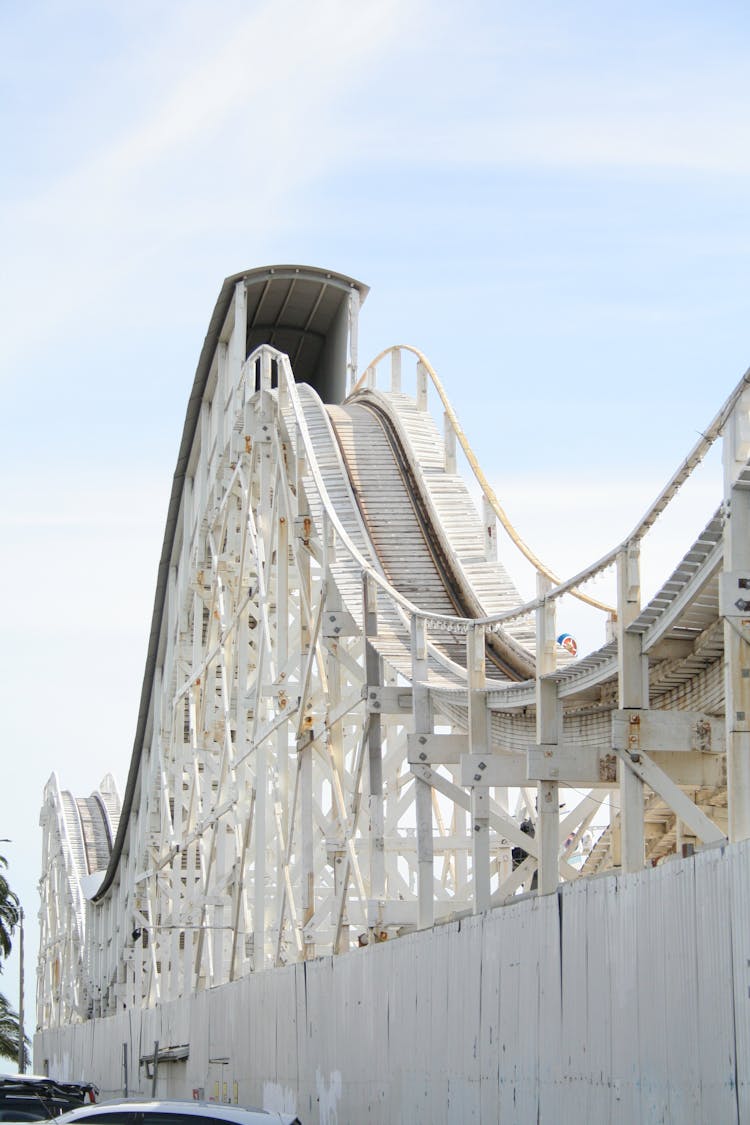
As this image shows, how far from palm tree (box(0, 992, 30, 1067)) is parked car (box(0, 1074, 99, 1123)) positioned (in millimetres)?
41383

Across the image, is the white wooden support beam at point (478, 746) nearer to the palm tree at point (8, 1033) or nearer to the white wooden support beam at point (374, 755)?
the white wooden support beam at point (374, 755)

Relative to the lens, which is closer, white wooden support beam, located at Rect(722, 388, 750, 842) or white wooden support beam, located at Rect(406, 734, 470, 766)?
white wooden support beam, located at Rect(722, 388, 750, 842)

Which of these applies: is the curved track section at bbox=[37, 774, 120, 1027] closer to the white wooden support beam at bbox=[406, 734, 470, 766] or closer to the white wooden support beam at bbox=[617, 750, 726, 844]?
the white wooden support beam at bbox=[406, 734, 470, 766]

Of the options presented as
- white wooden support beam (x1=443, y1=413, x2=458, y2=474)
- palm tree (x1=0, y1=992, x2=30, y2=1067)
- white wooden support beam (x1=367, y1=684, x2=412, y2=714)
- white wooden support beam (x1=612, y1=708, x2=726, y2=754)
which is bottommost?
palm tree (x1=0, y1=992, x2=30, y2=1067)

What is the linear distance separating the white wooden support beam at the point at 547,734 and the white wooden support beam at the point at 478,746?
112 centimetres

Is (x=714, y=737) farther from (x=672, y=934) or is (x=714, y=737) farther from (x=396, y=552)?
(x=396, y=552)

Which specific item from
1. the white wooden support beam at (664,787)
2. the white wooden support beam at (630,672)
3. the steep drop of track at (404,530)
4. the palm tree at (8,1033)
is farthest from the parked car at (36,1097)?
the palm tree at (8,1033)

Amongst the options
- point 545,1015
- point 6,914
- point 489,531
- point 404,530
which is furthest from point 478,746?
point 6,914

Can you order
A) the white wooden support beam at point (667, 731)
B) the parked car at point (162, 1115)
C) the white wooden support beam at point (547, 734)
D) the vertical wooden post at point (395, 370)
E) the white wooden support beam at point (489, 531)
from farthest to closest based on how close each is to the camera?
the vertical wooden post at point (395, 370) → the white wooden support beam at point (489, 531) → the white wooden support beam at point (547, 734) → the white wooden support beam at point (667, 731) → the parked car at point (162, 1115)

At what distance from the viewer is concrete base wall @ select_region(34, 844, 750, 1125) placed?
8.18 metres

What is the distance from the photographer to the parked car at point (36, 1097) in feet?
41.8

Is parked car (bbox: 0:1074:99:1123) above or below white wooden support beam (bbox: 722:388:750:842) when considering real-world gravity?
below

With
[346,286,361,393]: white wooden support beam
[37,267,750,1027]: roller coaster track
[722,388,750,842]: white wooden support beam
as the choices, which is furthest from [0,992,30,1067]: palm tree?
[722,388,750,842]: white wooden support beam

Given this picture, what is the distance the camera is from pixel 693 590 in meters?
10.2
